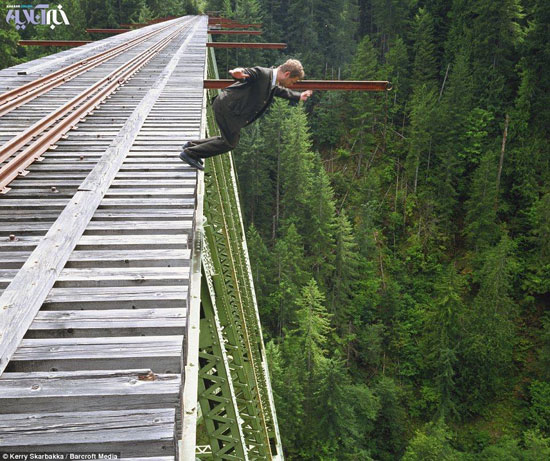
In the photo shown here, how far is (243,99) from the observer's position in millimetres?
4508

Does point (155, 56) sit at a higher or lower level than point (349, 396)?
higher

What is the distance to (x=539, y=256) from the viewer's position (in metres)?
28.9

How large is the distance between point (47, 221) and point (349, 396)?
22.9 meters

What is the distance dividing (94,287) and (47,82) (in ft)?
26.3

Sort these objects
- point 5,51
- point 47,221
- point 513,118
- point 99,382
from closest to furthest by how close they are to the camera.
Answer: point 99,382 → point 47,221 → point 5,51 → point 513,118

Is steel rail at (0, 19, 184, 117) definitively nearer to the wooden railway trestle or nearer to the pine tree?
the wooden railway trestle

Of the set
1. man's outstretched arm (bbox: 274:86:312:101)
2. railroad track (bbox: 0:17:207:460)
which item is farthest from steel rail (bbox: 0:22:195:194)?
man's outstretched arm (bbox: 274:86:312:101)

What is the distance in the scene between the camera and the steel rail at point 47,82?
7.43 metres

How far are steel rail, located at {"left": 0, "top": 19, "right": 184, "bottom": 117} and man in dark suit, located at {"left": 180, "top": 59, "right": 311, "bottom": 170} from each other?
13.3 feet

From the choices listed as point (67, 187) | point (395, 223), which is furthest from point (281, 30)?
point (67, 187)

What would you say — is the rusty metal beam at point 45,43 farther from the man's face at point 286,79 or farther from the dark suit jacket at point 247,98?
the man's face at point 286,79

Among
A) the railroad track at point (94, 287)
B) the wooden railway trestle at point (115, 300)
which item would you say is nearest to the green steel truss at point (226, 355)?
the wooden railway trestle at point (115, 300)

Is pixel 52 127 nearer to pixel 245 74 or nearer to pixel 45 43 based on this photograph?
pixel 245 74

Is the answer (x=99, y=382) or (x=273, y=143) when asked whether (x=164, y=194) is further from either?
(x=273, y=143)
